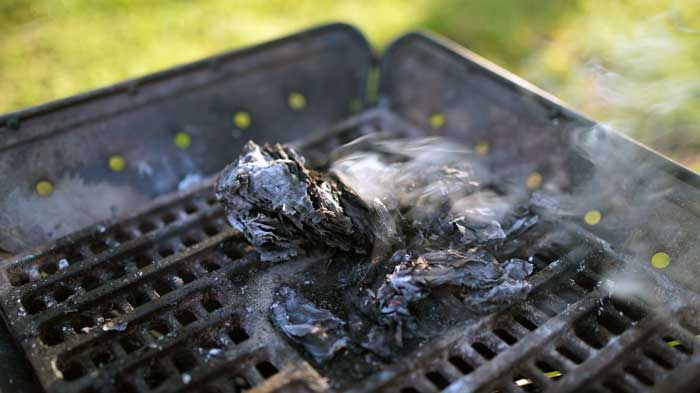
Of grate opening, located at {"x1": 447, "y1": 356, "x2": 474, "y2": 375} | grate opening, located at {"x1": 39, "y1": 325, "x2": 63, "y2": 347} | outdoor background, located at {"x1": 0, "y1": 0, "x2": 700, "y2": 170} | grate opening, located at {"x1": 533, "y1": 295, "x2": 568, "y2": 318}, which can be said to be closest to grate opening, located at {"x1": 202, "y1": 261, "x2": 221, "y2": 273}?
grate opening, located at {"x1": 39, "y1": 325, "x2": 63, "y2": 347}

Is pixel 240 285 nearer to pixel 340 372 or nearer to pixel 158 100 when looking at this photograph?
pixel 340 372

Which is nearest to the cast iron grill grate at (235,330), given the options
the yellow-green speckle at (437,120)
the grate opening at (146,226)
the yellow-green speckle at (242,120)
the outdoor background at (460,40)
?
the grate opening at (146,226)

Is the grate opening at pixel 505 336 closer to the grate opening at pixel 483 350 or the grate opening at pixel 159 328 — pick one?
the grate opening at pixel 483 350

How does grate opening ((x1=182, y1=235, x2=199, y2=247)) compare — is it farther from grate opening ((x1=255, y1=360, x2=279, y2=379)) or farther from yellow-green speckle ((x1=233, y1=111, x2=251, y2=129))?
yellow-green speckle ((x1=233, y1=111, x2=251, y2=129))

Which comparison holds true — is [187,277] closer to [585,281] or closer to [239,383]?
[239,383]

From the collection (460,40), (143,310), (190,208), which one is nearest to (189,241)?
(190,208)

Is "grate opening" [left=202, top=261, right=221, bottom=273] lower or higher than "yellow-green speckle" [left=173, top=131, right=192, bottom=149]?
lower

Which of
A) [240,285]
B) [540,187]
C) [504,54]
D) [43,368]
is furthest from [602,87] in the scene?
[43,368]
